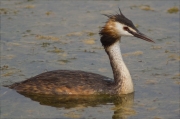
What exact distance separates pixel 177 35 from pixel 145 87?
319 cm

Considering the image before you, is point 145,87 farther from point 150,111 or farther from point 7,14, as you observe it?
point 7,14

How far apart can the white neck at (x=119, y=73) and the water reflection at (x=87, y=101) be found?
0.46 feet

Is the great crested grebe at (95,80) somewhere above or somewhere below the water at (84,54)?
above

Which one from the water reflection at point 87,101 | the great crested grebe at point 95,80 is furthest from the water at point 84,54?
the great crested grebe at point 95,80

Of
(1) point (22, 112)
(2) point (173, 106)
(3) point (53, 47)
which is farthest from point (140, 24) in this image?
(1) point (22, 112)

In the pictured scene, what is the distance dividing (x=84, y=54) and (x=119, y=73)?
1.91 meters

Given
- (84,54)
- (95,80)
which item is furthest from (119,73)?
(84,54)

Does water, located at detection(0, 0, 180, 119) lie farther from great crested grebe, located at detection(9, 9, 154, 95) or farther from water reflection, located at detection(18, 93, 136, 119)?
great crested grebe, located at detection(9, 9, 154, 95)

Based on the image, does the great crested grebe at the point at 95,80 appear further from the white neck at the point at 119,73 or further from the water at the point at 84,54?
the water at the point at 84,54

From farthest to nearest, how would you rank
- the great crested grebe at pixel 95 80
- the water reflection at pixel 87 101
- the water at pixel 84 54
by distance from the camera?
the great crested grebe at pixel 95 80 < the water reflection at pixel 87 101 < the water at pixel 84 54

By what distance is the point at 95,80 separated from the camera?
11.6m

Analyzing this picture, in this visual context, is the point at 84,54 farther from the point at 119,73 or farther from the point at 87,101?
the point at 87,101

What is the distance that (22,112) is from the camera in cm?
1074

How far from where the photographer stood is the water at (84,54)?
1105 cm
